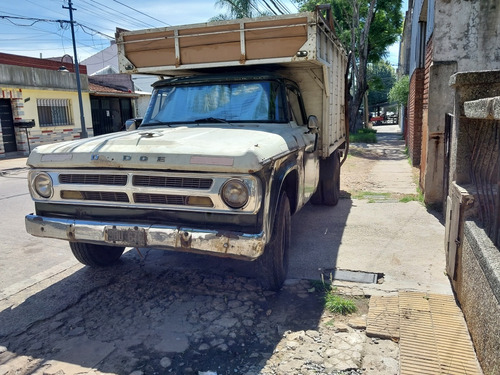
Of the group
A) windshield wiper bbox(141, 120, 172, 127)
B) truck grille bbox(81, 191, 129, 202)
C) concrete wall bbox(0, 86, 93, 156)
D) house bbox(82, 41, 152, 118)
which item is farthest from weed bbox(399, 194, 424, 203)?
house bbox(82, 41, 152, 118)

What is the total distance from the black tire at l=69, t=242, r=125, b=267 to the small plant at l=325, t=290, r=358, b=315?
249 cm

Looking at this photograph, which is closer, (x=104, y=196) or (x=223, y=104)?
(x=104, y=196)

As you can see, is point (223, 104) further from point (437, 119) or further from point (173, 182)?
point (437, 119)

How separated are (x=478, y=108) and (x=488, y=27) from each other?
482 cm

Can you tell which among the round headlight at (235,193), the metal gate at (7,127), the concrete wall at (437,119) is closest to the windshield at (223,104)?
the round headlight at (235,193)

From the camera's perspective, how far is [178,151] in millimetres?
3402

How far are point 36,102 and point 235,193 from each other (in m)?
20.2

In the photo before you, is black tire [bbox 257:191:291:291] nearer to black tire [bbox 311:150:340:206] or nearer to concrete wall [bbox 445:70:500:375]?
concrete wall [bbox 445:70:500:375]

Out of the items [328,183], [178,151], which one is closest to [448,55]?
[328,183]

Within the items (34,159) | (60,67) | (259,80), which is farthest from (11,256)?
(60,67)

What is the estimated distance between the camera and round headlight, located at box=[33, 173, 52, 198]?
3881 mm

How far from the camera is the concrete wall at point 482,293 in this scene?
100 inches

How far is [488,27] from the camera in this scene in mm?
6883

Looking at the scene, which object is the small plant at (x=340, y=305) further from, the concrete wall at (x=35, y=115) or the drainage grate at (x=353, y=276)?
the concrete wall at (x=35, y=115)
